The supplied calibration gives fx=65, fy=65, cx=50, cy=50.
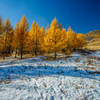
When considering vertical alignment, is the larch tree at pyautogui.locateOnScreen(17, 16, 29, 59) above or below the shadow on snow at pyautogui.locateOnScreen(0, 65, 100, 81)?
above

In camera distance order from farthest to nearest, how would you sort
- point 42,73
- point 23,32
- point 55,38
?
point 23,32, point 55,38, point 42,73

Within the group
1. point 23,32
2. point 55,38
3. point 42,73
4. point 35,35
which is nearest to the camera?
point 42,73

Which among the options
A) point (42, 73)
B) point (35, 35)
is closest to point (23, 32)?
point (35, 35)

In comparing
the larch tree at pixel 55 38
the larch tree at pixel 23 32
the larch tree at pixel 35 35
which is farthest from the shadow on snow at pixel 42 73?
the larch tree at pixel 35 35

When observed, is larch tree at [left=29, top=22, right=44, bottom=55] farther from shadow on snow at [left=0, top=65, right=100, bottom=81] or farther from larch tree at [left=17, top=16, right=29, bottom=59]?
shadow on snow at [left=0, top=65, right=100, bottom=81]

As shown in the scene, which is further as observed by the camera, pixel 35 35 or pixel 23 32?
pixel 35 35

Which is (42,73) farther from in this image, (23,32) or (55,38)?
(23,32)

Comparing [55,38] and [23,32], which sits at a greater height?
[23,32]

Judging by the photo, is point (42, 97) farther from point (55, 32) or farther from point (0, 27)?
point (0, 27)

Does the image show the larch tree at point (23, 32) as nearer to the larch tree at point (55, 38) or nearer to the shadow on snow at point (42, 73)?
the larch tree at point (55, 38)

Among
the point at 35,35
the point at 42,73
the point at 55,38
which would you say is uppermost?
the point at 35,35

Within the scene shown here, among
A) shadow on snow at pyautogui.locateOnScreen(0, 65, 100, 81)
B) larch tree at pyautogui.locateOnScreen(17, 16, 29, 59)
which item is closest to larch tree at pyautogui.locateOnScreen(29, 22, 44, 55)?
larch tree at pyautogui.locateOnScreen(17, 16, 29, 59)

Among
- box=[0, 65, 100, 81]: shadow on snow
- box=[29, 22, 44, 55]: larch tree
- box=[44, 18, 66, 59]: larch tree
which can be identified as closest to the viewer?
box=[0, 65, 100, 81]: shadow on snow

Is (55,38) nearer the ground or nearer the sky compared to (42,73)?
nearer the sky
